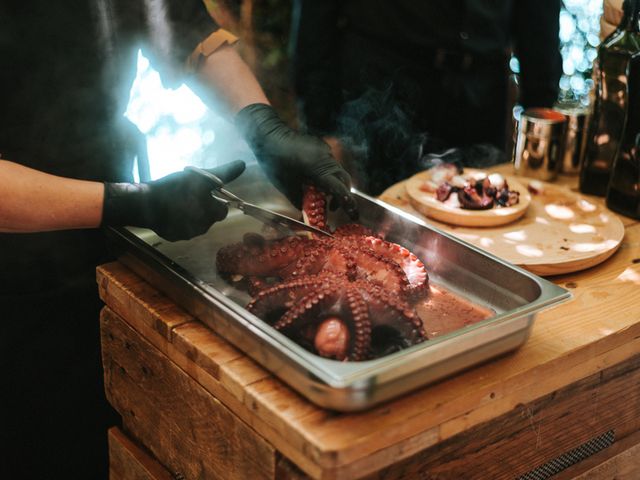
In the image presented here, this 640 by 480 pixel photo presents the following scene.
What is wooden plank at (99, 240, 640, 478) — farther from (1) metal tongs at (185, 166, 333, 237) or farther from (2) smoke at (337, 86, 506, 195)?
(2) smoke at (337, 86, 506, 195)

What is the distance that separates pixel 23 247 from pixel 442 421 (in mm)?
1373

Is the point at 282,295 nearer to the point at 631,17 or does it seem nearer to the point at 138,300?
the point at 138,300

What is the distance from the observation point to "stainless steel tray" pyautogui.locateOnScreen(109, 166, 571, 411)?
124cm

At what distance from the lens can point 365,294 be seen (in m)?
1.46

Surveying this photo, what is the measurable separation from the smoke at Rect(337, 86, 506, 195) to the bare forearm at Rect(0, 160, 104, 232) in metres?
1.45

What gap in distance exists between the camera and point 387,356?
1243 mm

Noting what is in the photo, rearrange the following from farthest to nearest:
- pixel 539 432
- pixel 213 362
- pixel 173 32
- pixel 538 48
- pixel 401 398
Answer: pixel 538 48, pixel 173 32, pixel 539 432, pixel 213 362, pixel 401 398

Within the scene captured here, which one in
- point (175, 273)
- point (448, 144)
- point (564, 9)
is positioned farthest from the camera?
point (564, 9)

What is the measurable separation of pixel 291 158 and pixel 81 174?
0.67 meters

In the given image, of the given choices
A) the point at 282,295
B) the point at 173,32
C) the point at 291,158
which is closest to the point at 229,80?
the point at 173,32

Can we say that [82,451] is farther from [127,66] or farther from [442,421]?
[442,421]

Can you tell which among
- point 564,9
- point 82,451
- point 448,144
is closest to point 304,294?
point 82,451

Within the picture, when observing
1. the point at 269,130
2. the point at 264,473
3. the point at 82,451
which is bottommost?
the point at 82,451

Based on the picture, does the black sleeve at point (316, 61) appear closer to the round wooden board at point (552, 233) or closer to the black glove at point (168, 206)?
the round wooden board at point (552, 233)
